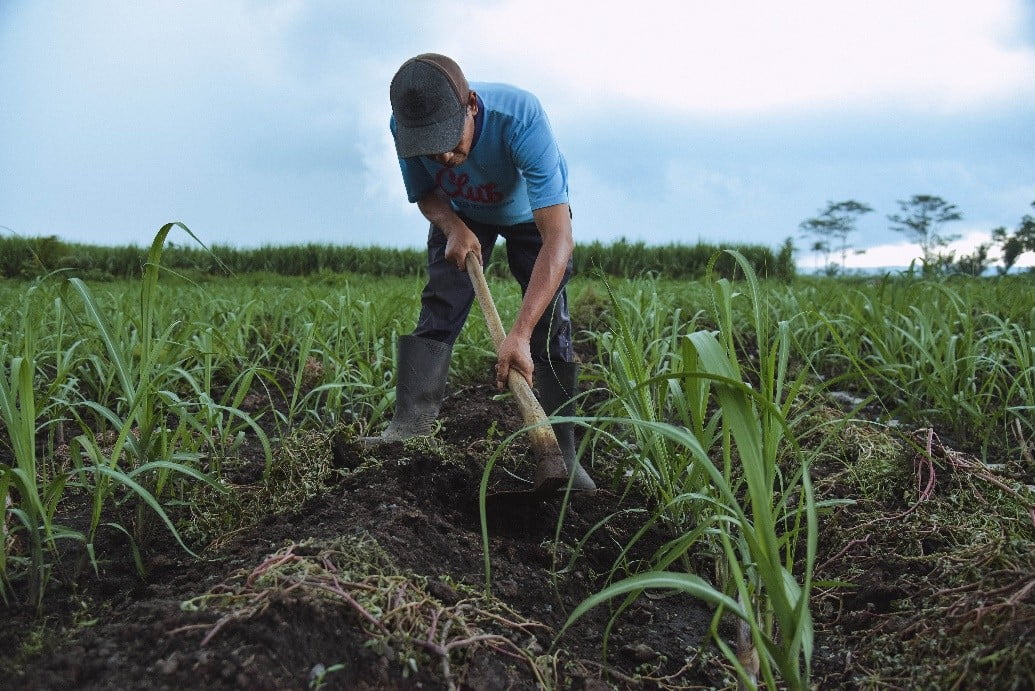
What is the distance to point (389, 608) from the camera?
4.02ft

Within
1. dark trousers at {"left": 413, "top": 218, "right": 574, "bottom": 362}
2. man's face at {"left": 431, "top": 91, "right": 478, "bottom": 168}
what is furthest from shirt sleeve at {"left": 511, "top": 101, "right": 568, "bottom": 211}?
dark trousers at {"left": 413, "top": 218, "right": 574, "bottom": 362}

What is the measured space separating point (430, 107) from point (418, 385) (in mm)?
787

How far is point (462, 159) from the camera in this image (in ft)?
Answer: 6.81

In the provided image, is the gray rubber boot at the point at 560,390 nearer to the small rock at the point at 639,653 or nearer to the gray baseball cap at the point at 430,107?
the gray baseball cap at the point at 430,107

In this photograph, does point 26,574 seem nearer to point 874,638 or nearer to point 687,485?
point 687,485

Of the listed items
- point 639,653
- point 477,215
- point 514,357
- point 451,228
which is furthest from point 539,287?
point 639,653

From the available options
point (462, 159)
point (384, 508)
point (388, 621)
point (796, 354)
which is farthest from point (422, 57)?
point (796, 354)

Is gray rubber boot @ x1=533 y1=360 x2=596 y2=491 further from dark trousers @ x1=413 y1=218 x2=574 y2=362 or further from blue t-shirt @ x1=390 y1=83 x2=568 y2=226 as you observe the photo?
blue t-shirt @ x1=390 y1=83 x2=568 y2=226

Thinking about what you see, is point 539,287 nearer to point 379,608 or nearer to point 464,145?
point 464,145

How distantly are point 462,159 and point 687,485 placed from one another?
1031 mm

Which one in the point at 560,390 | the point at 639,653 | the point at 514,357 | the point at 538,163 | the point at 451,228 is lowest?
the point at 639,653

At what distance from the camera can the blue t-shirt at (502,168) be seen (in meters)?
2.07

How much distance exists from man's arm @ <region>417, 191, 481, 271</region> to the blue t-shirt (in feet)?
0.10

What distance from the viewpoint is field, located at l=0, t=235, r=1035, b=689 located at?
110 centimetres
